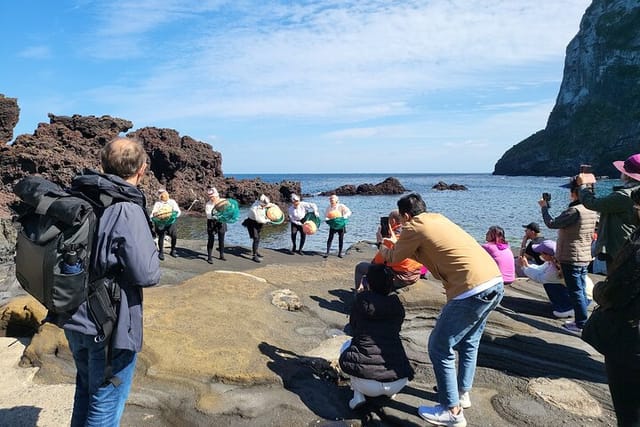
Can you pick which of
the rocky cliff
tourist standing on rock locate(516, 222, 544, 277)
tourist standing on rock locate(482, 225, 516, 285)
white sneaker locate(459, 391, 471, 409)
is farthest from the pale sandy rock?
the rocky cliff

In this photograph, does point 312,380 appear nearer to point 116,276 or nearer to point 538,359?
point 538,359

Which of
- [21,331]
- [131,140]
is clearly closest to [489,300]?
[131,140]

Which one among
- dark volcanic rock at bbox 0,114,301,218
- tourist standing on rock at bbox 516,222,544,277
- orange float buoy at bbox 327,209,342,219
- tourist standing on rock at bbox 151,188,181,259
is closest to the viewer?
tourist standing on rock at bbox 516,222,544,277

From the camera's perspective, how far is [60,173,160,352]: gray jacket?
2535 millimetres

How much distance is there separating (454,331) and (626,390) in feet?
3.88

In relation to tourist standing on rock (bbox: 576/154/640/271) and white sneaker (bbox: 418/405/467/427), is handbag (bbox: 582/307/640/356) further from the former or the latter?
tourist standing on rock (bbox: 576/154/640/271)

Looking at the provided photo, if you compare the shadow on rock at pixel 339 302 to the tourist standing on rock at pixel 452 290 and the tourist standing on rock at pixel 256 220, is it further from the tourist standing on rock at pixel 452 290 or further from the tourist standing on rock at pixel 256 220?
the tourist standing on rock at pixel 256 220

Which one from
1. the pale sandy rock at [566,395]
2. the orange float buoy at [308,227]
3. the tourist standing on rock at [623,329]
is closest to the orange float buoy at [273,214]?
the orange float buoy at [308,227]

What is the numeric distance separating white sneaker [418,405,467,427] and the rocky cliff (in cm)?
8608

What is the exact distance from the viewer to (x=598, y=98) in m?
88.1

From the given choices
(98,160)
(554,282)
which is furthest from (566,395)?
(98,160)

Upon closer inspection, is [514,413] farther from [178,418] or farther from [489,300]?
[178,418]

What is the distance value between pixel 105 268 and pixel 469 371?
295 centimetres

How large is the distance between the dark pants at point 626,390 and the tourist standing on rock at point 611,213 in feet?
7.97
